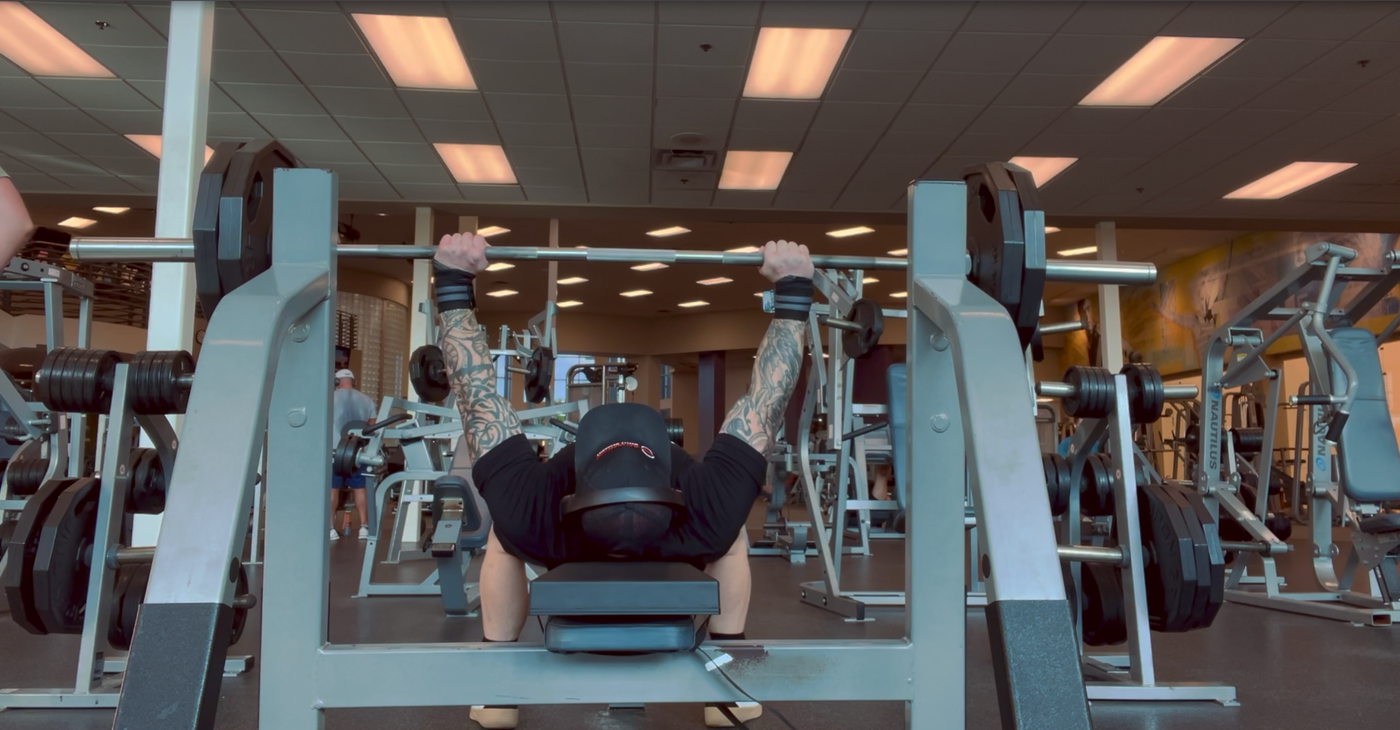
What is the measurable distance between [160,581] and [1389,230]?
31.4ft

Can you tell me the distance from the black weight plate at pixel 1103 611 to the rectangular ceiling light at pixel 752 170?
4.70 metres

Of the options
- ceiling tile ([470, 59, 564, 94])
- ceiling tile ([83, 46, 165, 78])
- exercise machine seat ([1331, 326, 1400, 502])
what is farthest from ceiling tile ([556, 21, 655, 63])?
exercise machine seat ([1331, 326, 1400, 502])

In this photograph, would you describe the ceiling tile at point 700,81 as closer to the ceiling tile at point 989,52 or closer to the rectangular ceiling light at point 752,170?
the rectangular ceiling light at point 752,170

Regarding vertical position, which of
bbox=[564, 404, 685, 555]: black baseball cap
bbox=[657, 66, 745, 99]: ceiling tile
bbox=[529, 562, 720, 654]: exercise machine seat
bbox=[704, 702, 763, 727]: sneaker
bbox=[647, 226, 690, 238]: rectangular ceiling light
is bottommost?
bbox=[704, 702, 763, 727]: sneaker

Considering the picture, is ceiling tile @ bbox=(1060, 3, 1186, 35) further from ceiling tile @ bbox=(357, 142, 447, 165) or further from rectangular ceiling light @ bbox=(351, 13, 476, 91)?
ceiling tile @ bbox=(357, 142, 447, 165)

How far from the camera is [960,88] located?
509 centimetres

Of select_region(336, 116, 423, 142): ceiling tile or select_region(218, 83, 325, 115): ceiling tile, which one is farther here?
select_region(336, 116, 423, 142): ceiling tile

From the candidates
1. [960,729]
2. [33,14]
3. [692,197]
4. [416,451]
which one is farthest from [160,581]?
[692,197]

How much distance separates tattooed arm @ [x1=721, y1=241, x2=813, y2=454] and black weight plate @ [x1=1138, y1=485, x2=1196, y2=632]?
82 centimetres

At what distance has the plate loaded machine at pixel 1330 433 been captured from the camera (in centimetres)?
313

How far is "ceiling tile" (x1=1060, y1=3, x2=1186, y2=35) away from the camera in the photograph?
13.9 feet

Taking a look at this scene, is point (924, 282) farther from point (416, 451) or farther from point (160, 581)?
point (416, 451)

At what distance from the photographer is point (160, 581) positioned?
808mm

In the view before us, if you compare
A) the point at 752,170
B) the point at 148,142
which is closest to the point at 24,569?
the point at 148,142
